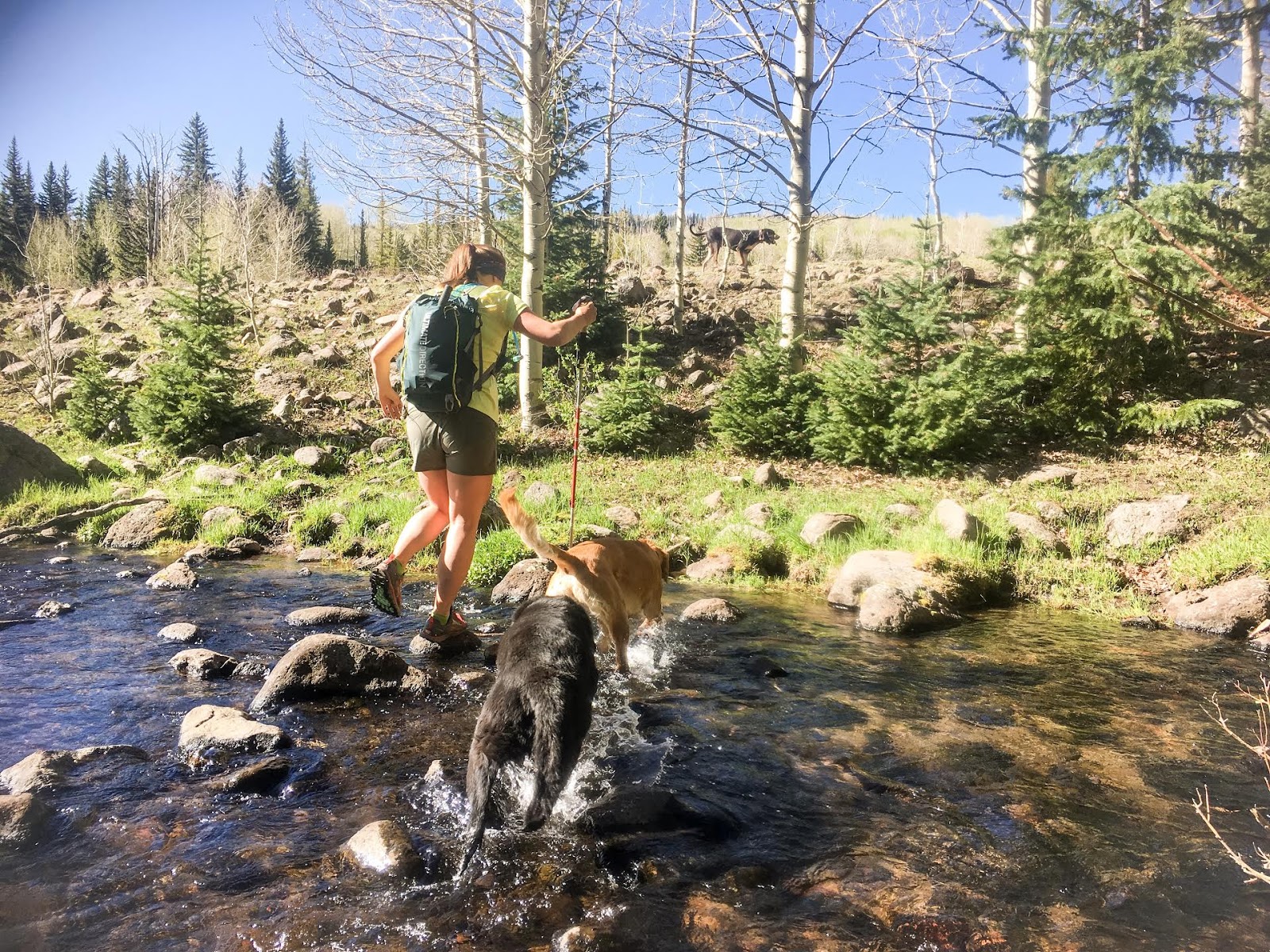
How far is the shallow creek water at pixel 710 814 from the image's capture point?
Result: 2359 mm

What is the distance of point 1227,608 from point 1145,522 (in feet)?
5.76

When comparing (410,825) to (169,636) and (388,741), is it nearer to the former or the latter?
(388,741)

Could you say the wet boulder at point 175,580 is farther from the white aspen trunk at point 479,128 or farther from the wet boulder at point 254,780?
the white aspen trunk at point 479,128

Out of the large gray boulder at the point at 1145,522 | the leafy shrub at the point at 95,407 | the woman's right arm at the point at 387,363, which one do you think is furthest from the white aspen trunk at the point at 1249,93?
the leafy shrub at the point at 95,407

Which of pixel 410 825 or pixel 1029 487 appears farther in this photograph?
pixel 1029 487

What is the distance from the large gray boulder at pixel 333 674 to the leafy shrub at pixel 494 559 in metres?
2.83

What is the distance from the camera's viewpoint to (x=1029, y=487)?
9234 mm

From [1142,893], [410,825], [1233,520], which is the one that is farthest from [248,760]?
[1233,520]

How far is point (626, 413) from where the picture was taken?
1221 cm

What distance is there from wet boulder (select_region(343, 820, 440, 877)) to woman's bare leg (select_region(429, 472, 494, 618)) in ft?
6.96

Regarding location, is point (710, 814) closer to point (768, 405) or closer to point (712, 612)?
point (712, 612)

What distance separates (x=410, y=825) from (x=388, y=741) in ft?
2.81

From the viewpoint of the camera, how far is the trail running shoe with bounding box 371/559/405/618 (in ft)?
15.9

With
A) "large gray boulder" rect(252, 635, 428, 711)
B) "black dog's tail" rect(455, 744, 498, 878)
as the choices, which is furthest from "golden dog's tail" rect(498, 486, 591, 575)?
"black dog's tail" rect(455, 744, 498, 878)
